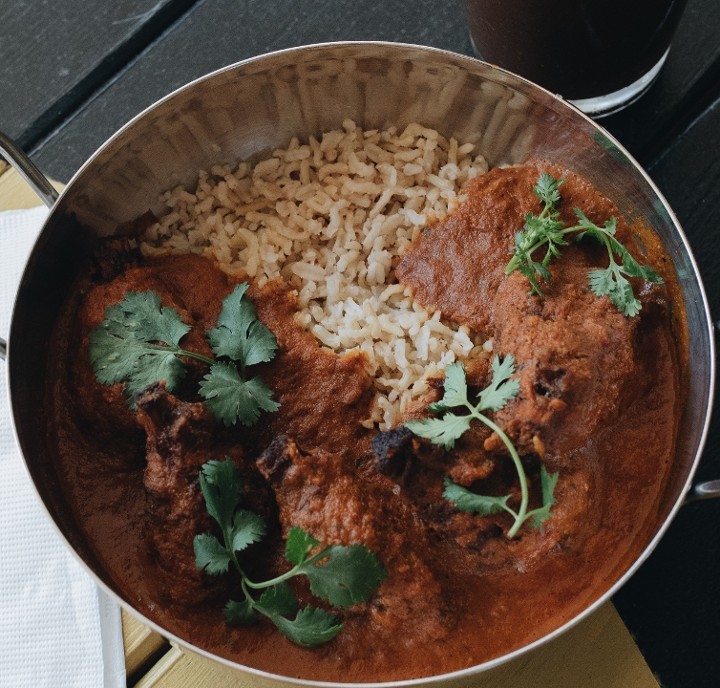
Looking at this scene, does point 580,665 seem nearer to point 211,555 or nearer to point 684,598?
point 684,598

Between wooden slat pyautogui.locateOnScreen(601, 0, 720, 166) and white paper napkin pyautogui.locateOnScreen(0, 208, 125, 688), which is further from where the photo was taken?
wooden slat pyautogui.locateOnScreen(601, 0, 720, 166)

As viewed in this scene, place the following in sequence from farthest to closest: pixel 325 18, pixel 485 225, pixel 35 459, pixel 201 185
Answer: pixel 325 18 < pixel 201 185 < pixel 485 225 < pixel 35 459

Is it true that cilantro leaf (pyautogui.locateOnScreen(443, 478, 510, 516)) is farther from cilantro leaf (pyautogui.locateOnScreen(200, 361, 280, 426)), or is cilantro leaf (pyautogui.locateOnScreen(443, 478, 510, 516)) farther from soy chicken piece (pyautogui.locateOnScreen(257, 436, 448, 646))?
cilantro leaf (pyautogui.locateOnScreen(200, 361, 280, 426))

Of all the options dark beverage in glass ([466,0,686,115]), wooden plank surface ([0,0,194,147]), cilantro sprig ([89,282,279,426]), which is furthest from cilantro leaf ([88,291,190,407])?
dark beverage in glass ([466,0,686,115])

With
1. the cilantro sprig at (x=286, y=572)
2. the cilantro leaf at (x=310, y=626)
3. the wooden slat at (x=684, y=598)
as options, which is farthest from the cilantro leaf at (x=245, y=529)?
the wooden slat at (x=684, y=598)

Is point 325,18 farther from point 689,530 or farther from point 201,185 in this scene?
point 689,530

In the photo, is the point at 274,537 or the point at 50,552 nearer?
the point at 274,537

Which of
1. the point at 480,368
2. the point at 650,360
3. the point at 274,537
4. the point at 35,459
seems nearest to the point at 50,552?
the point at 35,459
